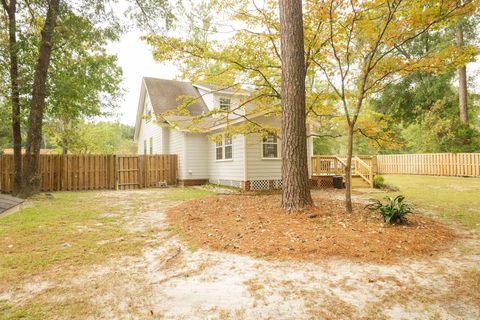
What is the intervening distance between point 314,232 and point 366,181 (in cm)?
1015

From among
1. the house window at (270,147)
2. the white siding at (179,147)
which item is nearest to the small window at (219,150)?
the white siding at (179,147)

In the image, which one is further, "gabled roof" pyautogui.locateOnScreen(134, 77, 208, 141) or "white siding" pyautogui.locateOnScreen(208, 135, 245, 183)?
"gabled roof" pyautogui.locateOnScreen(134, 77, 208, 141)

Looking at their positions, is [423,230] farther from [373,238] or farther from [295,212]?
[295,212]

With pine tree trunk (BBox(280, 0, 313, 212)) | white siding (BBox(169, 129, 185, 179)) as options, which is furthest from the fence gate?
pine tree trunk (BBox(280, 0, 313, 212))

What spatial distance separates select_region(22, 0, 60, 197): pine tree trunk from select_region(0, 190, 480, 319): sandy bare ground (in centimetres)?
910

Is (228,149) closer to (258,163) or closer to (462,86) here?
(258,163)

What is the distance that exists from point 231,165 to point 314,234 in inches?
367

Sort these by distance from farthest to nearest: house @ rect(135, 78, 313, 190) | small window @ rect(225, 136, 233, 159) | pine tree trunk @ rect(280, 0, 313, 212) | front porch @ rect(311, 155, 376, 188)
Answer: small window @ rect(225, 136, 233, 159) → front porch @ rect(311, 155, 376, 188) → house @ rect(135, 78, 313, 190) → pine tree trunk @ rect(280, 0, 313, 212)

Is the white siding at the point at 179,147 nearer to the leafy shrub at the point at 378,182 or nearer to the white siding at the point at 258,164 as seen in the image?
the white siding at the point at 258,164

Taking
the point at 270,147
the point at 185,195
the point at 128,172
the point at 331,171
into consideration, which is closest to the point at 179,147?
the point at 128,172

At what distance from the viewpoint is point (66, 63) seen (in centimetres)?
1235

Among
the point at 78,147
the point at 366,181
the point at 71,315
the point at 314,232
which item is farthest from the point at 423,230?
the point at 78,147

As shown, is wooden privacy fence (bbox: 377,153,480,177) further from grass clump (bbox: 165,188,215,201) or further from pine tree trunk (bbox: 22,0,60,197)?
pine tree trunk (bbox: 22,0,60,197)

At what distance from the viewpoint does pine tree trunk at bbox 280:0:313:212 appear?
19.2ft
